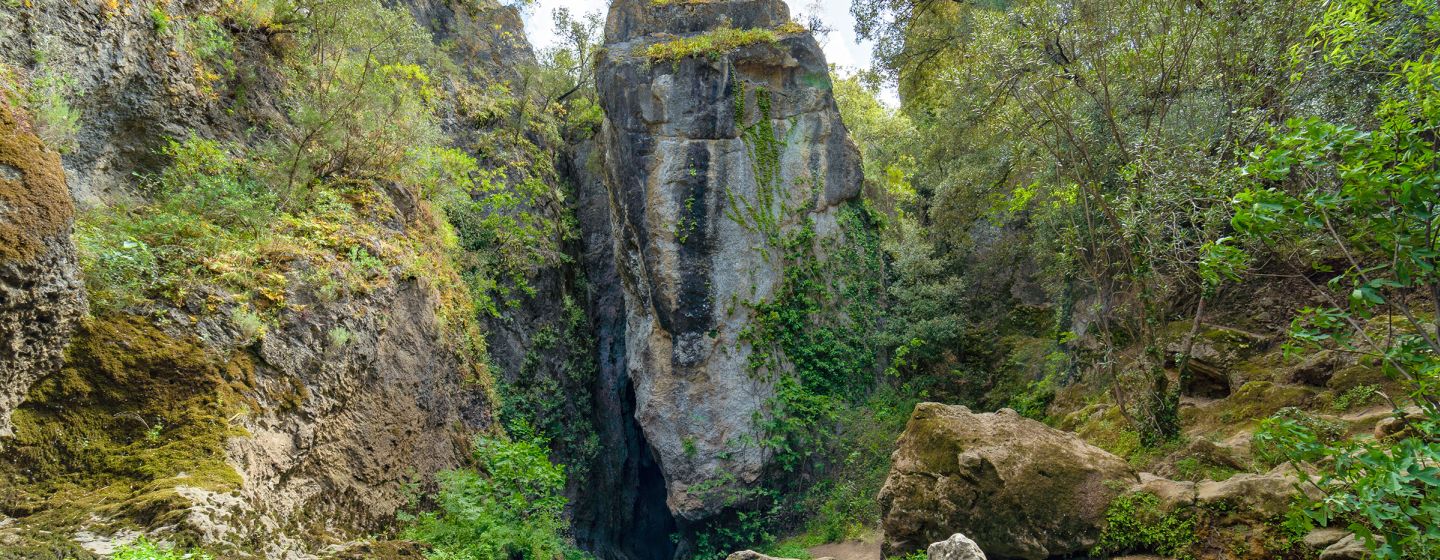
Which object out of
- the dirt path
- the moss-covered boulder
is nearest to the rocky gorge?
the moss-covered boulder

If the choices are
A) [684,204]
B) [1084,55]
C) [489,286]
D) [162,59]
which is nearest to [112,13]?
[162,59]

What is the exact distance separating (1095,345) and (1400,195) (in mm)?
9407

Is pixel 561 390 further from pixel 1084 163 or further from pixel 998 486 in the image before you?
pixel 1084 163

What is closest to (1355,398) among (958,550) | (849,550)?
(958,550)

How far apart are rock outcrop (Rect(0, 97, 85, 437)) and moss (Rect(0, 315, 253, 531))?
0.14 m

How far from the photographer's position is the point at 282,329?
5.82 m

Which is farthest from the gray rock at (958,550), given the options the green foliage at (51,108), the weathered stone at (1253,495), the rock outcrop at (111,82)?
the rock outcrop at (111,82)

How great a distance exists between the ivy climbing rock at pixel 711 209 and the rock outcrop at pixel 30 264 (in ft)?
33.7

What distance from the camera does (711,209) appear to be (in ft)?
47.3

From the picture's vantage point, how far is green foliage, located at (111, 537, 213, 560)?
10.9ft

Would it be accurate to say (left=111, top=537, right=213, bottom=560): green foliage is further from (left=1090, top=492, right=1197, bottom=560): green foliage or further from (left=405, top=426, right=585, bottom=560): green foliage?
(left=1090, top=492, right=1197, bottom=560): green foliage

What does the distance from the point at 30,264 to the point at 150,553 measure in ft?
7.33

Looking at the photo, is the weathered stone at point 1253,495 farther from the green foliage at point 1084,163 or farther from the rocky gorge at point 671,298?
the green foliage at point 1084,163

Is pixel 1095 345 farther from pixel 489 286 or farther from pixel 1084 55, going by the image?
pixel 489 286
